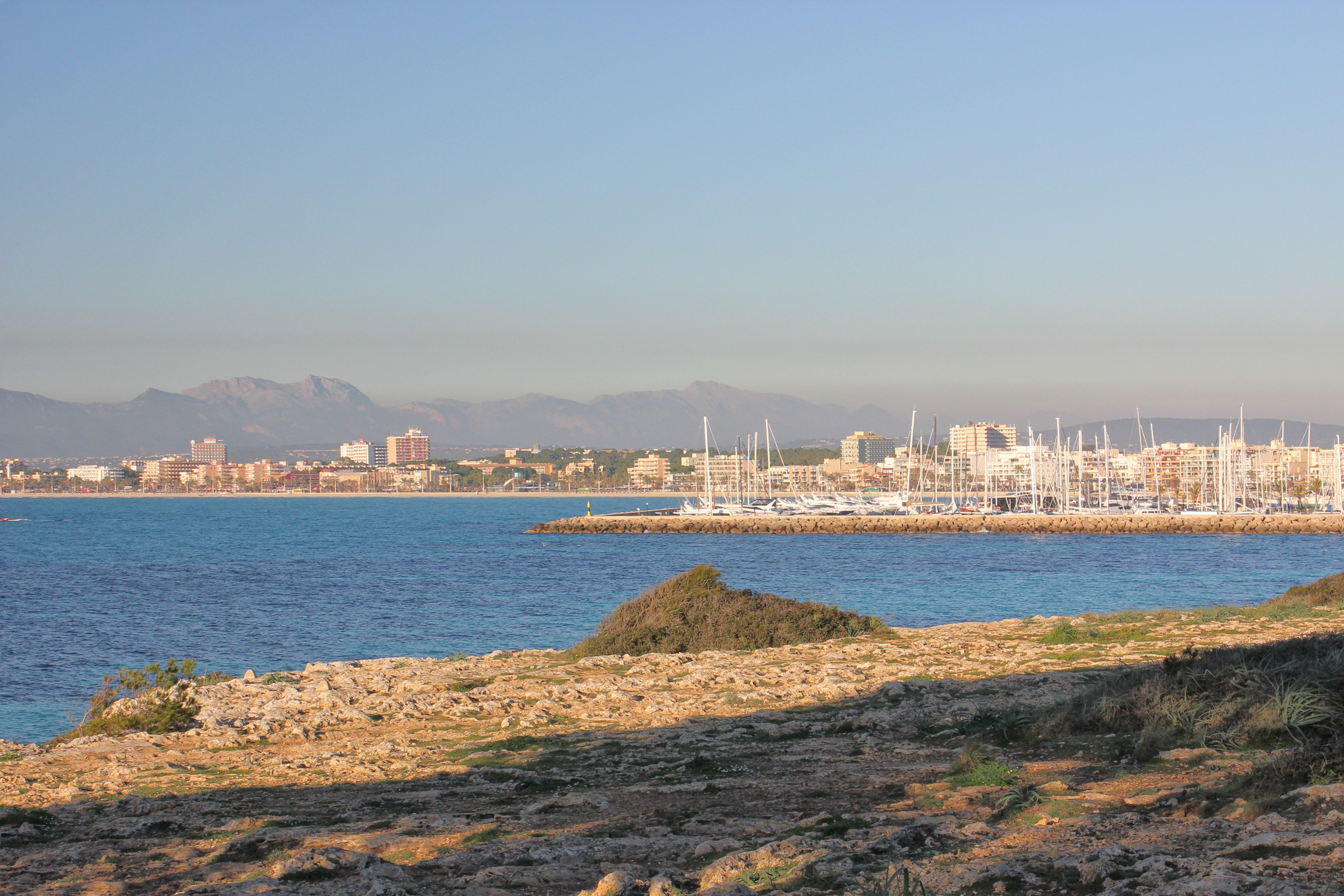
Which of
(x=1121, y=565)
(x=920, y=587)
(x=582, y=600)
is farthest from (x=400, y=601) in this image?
(x=1121, y=565)

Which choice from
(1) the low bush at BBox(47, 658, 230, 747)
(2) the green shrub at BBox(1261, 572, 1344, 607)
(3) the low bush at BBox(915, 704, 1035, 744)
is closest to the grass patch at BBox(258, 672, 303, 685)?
(1) the low bush at BBox(47, 658, 230, 747)

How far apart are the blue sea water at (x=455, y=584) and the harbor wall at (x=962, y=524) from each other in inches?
195

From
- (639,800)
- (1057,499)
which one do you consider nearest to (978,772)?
(639,800)

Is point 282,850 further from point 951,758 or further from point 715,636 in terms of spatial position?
point 715,636

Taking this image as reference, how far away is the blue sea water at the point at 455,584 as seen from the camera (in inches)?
1111

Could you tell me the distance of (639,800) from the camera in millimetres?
8508

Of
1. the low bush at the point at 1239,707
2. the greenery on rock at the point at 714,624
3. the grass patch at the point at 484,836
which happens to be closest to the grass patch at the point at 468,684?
the greenery on rock at the point at 714,624

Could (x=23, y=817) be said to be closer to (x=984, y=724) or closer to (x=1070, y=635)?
(x=984, y=724)

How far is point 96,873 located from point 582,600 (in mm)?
33609

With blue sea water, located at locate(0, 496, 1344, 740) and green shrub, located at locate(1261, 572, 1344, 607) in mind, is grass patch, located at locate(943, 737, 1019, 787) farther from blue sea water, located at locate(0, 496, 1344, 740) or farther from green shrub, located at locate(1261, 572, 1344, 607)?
green shrub, located at locate(1261, 572, 1344, 607)

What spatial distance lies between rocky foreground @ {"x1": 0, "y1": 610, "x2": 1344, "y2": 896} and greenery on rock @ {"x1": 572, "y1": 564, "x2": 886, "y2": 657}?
4.12 metres

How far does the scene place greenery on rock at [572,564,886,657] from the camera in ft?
65.3

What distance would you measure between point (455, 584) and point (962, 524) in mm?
62430

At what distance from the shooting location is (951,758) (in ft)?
30.9
